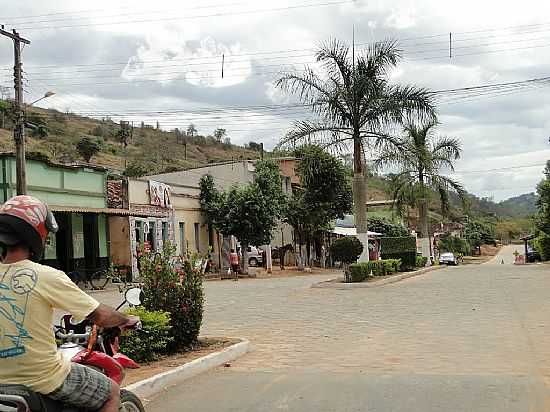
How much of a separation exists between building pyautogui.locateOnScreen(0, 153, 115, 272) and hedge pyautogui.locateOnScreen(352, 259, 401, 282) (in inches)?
390

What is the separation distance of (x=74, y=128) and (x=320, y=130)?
6111 centimetres

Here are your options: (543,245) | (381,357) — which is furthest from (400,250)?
(381,357)

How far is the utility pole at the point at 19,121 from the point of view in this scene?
21.8m

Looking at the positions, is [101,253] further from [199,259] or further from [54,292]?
[54,292]

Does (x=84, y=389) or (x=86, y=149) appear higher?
(x=86, y=149)

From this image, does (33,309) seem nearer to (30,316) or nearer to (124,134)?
(30,316)

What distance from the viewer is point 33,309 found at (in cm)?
359

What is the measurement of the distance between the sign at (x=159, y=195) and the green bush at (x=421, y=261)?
14787mm

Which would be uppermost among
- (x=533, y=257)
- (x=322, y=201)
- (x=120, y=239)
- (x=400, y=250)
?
(x=322, y=201)

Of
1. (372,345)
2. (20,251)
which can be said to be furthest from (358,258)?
(20,251)

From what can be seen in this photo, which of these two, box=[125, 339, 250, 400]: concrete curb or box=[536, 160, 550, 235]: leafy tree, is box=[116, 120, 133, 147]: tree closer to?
box=[536, 160, 550, 235]: leafy tree

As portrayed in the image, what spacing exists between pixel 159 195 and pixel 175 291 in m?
24.2

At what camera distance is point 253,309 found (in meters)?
17.0

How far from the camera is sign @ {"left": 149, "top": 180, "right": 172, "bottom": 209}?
106ft
